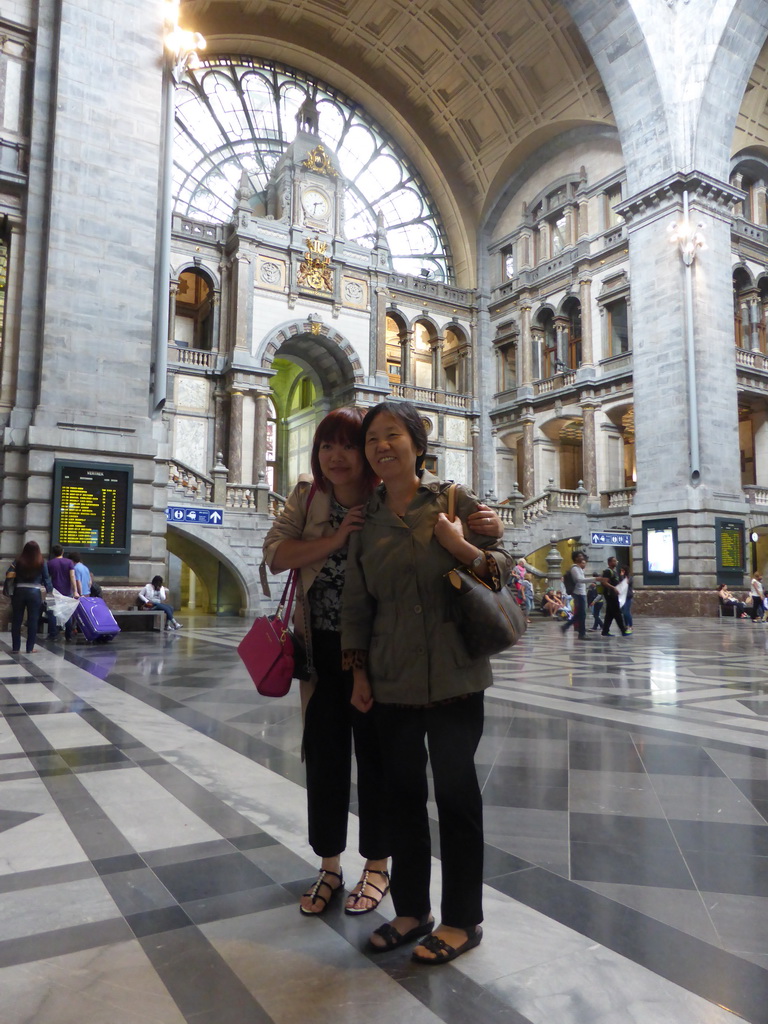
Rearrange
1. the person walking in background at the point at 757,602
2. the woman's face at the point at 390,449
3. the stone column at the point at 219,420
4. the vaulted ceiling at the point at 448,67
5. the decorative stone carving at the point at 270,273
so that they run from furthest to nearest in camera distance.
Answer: the vaulted ceiling at the point at 448,67 → the decorative stone carving at the point at 270,273 → the stone column at the point at 219,420 → the person walking in background at the point at 757,602 → the woman's face at the point at 390,449

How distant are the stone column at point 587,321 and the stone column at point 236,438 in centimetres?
1301

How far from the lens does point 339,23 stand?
96.0 feet

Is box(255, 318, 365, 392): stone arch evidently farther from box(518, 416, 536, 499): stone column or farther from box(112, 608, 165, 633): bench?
box(112, 608, 165, 633): bench

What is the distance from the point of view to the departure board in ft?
40.1

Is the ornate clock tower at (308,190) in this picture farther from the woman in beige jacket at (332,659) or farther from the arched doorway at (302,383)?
the woman in beige jacket at (332,659)

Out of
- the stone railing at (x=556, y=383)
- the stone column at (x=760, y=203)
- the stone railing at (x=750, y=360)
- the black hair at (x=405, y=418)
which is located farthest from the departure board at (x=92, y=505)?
the stone column at (x=760, y=203)

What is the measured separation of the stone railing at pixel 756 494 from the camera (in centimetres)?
2419

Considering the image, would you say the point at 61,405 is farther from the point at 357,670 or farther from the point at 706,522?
the point at 706,522

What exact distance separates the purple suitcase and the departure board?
216 cm

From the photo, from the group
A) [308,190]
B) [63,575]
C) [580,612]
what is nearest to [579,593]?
[580,612]

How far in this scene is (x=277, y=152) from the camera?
30812 millimetres

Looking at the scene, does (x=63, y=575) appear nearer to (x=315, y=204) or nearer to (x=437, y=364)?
(x=315, y=204)

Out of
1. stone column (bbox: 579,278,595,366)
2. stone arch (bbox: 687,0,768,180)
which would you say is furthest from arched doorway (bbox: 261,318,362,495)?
stone arch (bbox: 687,0,768,180)

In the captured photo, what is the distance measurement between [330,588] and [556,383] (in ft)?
90.9
